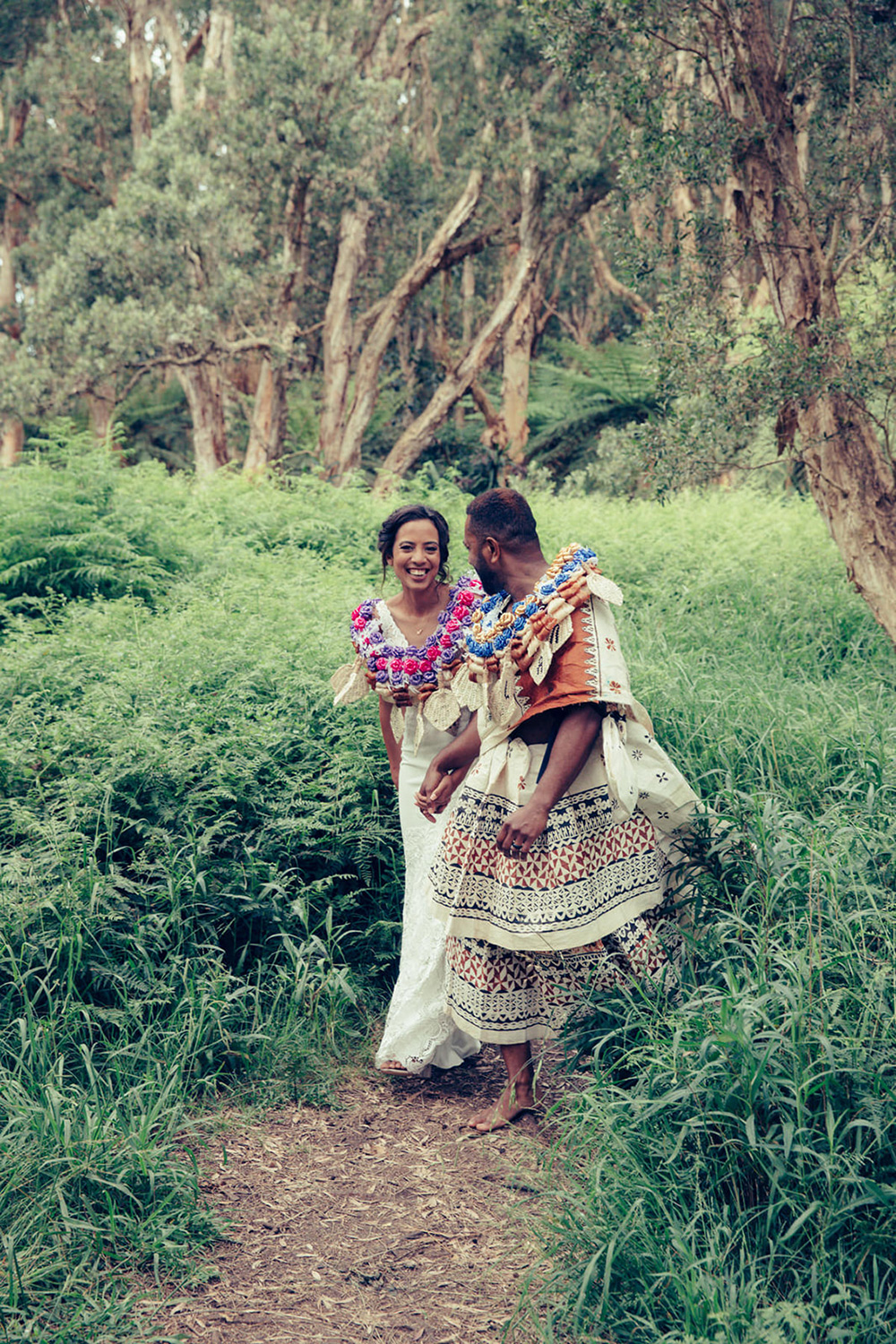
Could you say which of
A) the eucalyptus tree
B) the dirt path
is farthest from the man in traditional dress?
the eucalyptus tree

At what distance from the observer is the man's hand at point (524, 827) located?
325 centimetres

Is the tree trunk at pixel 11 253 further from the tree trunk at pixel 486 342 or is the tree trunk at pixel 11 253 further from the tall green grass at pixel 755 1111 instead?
the tall green grass at pixel 755 1111

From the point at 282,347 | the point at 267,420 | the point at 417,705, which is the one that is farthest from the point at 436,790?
the point at 267,420

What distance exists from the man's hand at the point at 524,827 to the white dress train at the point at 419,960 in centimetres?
64

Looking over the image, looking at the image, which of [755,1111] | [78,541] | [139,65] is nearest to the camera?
[755,1111]

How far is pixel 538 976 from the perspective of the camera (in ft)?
11.7

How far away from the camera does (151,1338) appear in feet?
8.73

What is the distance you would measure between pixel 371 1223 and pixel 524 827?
4.05 feet

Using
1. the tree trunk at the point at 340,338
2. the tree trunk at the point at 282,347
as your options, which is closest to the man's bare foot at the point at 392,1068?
the tree trunk at the point at 282,347

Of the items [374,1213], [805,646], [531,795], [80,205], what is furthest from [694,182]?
[80,205]

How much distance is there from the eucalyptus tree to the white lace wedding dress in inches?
153

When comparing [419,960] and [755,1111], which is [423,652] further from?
[755,1111]

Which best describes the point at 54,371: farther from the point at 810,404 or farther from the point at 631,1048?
the point at 631,1048

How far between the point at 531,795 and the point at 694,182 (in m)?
5.32
